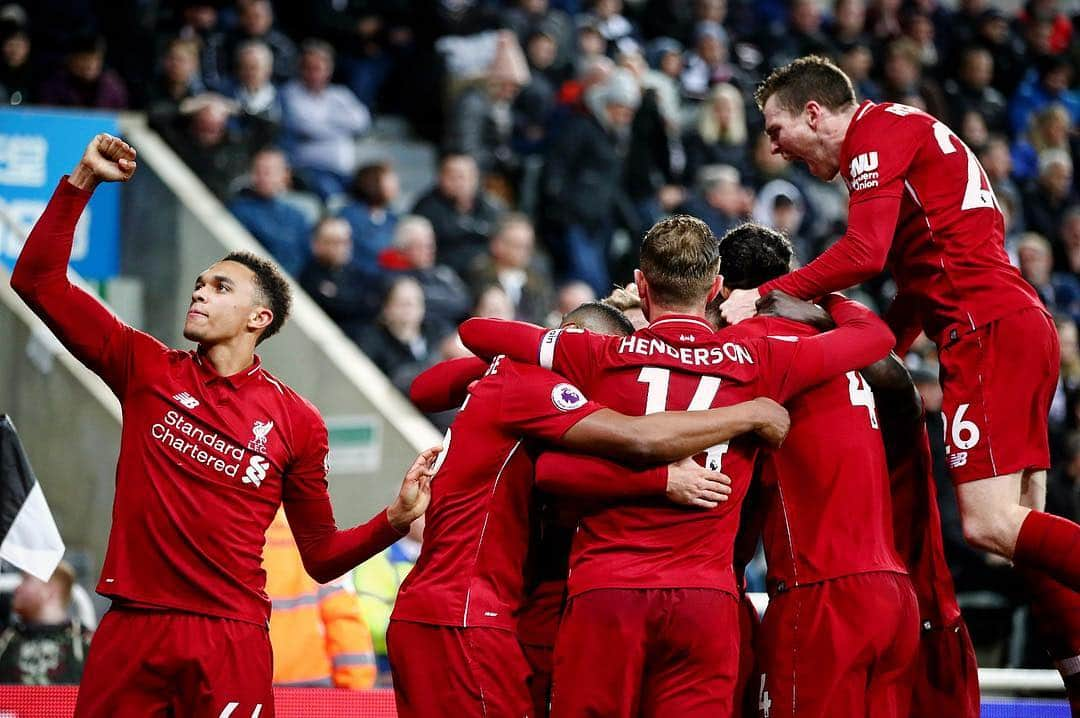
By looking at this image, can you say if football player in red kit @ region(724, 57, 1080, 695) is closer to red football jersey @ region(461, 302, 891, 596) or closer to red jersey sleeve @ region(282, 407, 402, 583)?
red football jersey @ region(461, 302, 891, 596)

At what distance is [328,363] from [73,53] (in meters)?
3.25

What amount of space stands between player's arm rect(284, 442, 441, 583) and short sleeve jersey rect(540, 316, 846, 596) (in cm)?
63

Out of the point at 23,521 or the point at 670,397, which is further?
the point at 23,521

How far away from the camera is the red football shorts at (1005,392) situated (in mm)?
5480

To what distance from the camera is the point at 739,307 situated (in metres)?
5.16

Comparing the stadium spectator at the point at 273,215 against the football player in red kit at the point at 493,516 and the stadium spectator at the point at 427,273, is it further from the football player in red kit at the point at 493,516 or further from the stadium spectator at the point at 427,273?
the football player in red kit at the point at 493,516

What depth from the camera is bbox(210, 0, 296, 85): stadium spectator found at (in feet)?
38.4

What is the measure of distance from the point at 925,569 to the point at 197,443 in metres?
2.61

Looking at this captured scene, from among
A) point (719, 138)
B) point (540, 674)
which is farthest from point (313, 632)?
point (719, 138)

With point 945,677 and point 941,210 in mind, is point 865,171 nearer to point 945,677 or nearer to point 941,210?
point 941,210

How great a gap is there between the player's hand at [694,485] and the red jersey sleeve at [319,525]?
105 cm

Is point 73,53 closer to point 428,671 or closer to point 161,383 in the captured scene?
point 161,383

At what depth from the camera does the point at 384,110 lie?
13.3 m

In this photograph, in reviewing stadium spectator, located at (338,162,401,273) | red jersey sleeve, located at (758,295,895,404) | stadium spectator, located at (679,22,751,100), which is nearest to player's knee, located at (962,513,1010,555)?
red jersey sleeve, located at (758,295,895,404)
